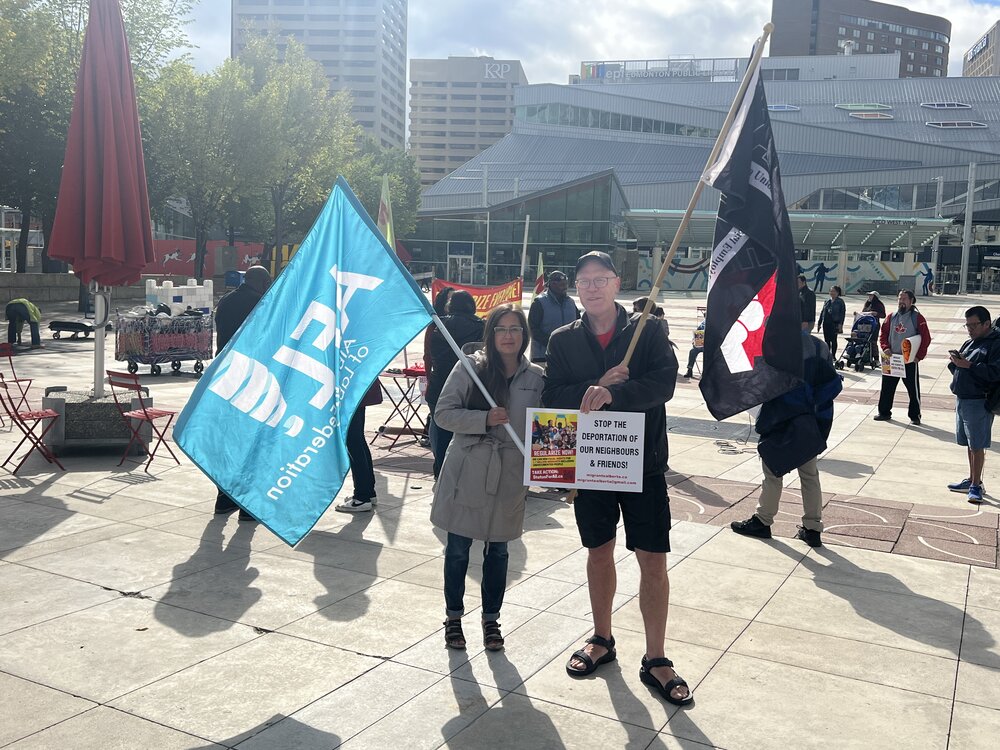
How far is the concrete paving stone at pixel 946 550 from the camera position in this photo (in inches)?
262

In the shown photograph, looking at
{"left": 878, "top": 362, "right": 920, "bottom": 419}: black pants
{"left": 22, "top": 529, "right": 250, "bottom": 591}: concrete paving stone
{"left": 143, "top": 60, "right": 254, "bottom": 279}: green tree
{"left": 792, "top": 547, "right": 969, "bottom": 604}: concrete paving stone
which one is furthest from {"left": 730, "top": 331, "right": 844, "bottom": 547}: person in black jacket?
{"left": 143, "top": 60, "right": 254, "bottom": 279}: green tree

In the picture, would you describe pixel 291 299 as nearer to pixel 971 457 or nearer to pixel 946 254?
pixel 971 457

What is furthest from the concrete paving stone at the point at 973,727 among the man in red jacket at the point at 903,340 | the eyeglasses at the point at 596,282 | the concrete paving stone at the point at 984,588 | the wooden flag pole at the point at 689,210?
the man in red jacket at the point at 903,340

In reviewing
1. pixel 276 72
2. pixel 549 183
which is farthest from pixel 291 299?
pixel 549 183

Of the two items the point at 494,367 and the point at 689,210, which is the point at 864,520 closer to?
the point at 494,367

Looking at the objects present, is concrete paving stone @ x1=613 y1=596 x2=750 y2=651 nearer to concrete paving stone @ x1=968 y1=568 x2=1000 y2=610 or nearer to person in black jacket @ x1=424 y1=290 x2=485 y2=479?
concrete paving stone @ x1=968 y1=568 x2=1000 y2=610

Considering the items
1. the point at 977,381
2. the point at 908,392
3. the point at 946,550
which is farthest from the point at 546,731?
the point at 908,392

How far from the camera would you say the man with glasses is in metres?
8.23

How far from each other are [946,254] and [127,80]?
85.1 metres

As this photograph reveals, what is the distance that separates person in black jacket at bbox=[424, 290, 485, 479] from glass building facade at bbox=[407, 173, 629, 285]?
163 feet

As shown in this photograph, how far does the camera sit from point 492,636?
483 centimetres

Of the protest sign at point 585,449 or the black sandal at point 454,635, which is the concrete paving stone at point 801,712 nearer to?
the protest sign at point 585,449

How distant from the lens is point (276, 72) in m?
48.4

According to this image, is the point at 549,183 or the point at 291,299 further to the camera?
the point at 549,183
